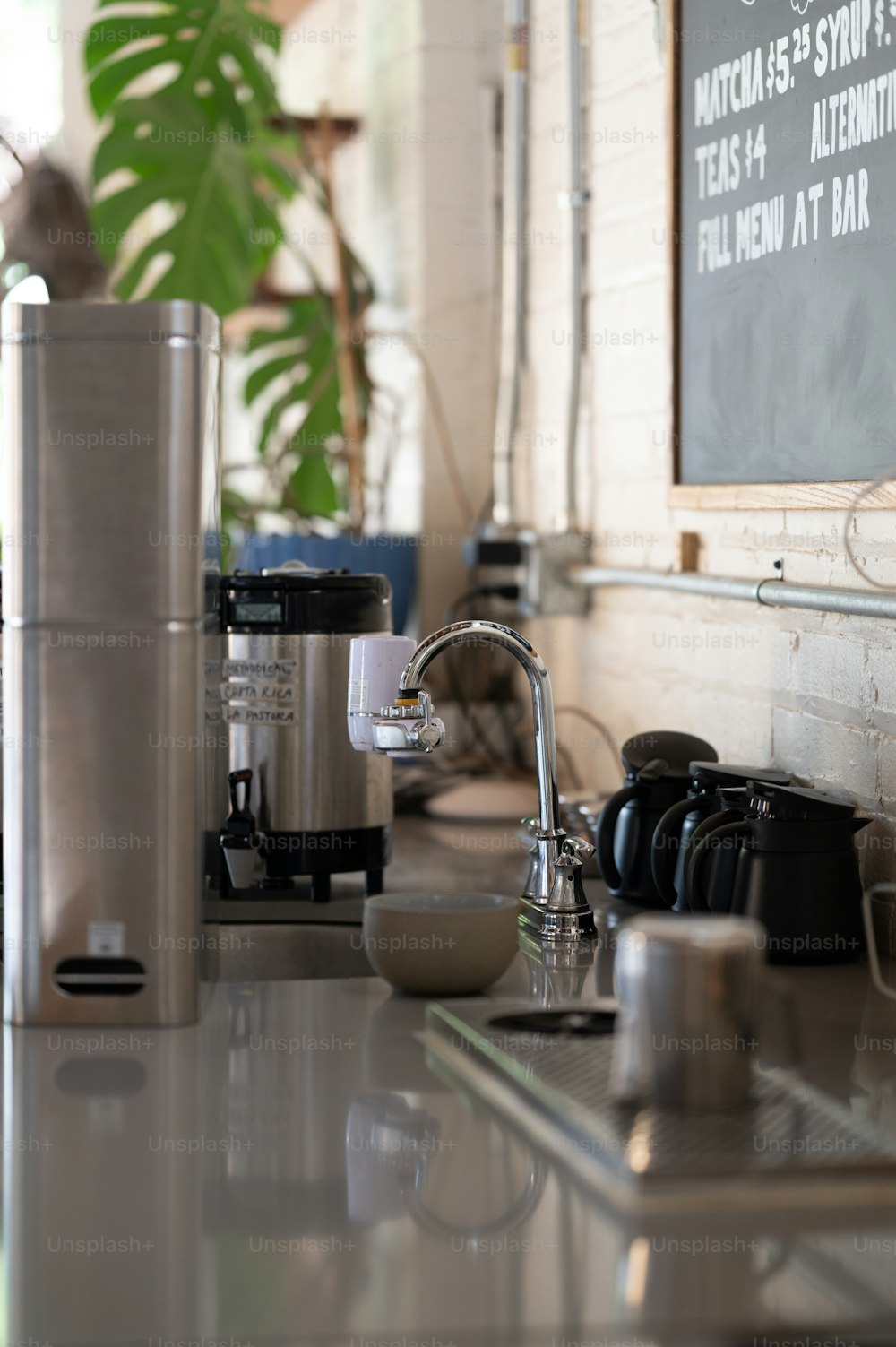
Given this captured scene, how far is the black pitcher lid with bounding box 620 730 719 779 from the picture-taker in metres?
1.70

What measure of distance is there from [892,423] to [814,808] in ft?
1.28

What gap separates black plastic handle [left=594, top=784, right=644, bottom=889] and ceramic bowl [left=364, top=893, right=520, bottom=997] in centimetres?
37

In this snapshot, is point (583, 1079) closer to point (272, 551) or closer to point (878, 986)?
point (878, 986)

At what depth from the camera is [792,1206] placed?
89cm

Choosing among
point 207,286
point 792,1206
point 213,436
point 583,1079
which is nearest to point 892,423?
point 213,436

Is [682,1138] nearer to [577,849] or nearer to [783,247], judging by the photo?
[577,849]

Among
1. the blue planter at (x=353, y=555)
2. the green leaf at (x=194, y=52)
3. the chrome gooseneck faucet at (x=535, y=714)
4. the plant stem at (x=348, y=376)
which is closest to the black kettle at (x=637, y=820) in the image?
the chrome gooseneck faucet at (x=535, y=714)

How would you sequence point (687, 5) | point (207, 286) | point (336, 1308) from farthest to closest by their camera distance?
point (207, 286), point (687, 5), point (336, 1308)

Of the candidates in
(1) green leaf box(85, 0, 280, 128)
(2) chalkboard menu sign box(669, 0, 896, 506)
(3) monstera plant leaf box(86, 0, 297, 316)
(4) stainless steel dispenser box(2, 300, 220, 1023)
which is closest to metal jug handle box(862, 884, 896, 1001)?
(2) chalkboard menu sign box(669, 0, 896, 506)

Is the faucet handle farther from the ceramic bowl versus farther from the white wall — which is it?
the white wall

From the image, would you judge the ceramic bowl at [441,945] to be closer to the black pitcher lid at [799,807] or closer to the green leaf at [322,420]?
the black pitcher lid at [799,807]

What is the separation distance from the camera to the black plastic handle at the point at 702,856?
142 centimetres

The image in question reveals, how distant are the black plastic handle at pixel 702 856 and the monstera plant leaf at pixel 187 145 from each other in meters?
1.78

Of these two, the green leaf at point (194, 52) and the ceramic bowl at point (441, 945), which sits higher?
the green leaf at point (194, 52)
